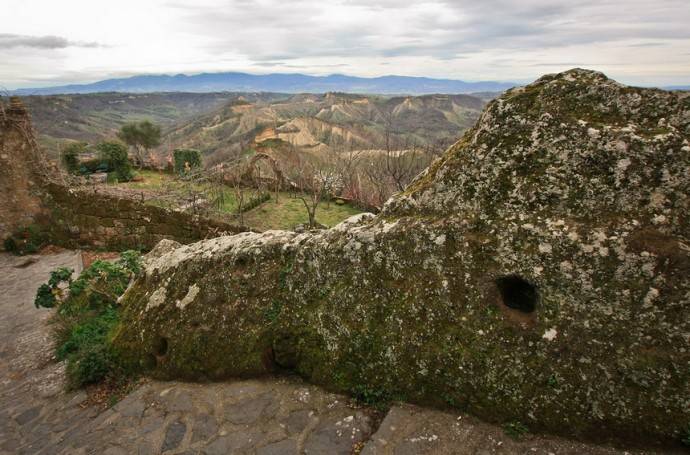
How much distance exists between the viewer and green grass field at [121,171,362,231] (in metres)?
22.8

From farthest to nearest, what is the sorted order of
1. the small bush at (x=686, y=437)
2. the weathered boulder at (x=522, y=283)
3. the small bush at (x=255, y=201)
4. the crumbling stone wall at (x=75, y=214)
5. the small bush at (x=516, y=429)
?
the small bush at (x=255, y=201) → the crumbling stone wall at (x=75, y=214) → the small bush at (x=516, y=429) → the weathered boulder at (x=522, y=283) → the small bush at (x=686, y=437)

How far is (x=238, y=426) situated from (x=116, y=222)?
1112 cm

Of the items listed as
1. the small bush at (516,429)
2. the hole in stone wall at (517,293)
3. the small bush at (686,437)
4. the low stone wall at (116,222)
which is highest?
the hole in stone wall at (517,293)

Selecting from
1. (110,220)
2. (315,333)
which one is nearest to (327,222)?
(110,220)

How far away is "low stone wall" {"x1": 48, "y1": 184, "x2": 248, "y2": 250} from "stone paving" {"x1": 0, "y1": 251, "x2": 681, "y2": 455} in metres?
7.32

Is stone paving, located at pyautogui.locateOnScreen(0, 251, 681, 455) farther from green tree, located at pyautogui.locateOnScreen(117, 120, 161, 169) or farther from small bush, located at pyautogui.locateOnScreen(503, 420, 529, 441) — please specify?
green tree, located at pyautogui.locateOnScreen(117, 120, 161, 169)

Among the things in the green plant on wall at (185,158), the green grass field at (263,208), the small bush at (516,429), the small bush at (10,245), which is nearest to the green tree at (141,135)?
the green plant on wall at (185,158)

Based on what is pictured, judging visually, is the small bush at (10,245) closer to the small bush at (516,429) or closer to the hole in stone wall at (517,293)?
the hole in stone wall at (517,293)

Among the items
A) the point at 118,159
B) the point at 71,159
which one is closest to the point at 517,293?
the point at 118,159

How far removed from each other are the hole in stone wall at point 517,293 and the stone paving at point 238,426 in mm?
958

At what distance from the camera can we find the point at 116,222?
12672mm

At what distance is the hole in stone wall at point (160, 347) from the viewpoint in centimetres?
472

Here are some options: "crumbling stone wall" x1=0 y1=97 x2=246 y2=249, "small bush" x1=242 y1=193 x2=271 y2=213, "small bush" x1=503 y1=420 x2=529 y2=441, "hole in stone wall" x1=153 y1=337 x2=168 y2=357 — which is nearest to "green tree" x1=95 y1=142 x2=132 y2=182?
"small bush" x1=242 y1=193 x2=271 y2=213

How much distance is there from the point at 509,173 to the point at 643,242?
41.8 inches
